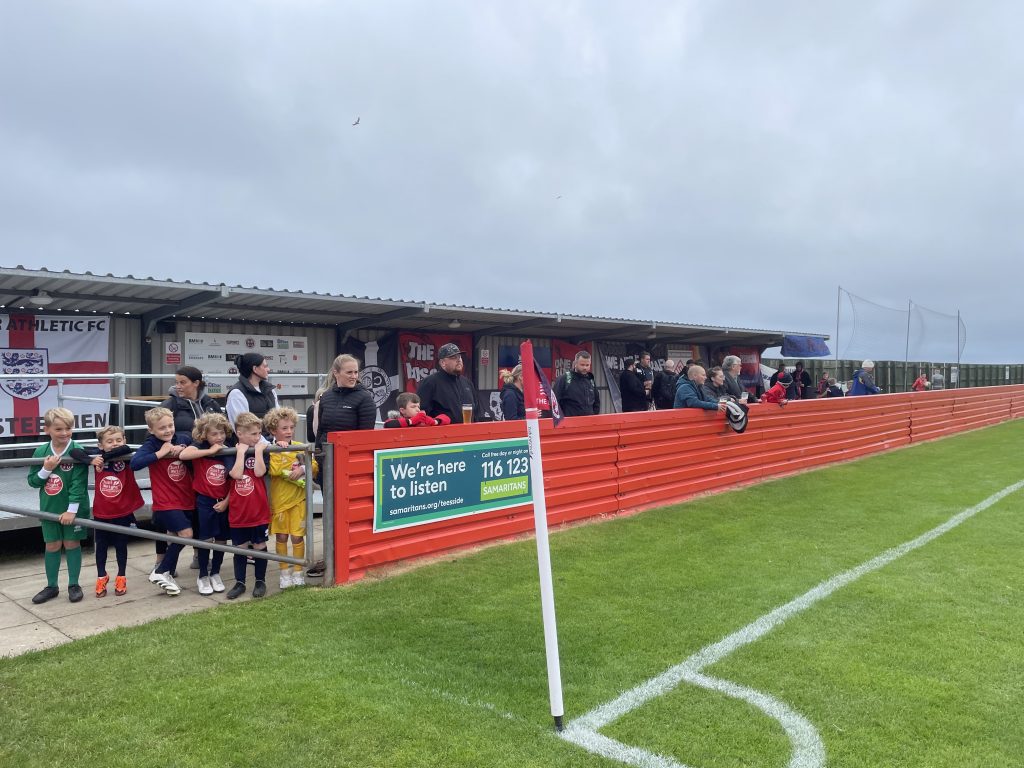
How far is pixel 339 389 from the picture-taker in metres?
5.64

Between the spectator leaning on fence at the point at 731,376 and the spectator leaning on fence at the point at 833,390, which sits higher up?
the spectator leaning on fence at the point at 731,376

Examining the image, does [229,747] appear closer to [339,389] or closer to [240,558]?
[240,558]

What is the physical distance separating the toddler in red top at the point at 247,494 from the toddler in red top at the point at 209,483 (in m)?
0.10

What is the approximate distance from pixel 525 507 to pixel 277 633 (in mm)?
2952

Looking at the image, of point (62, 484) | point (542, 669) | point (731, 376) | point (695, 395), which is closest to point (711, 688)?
point (542, 669)

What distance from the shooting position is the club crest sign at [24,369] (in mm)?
8969

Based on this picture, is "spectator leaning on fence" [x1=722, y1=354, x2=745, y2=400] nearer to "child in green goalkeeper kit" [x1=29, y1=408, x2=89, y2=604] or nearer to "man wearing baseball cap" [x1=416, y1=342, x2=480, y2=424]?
"man wearing baseball cap" [x1=416, y1=342, x2=480, y2=424]

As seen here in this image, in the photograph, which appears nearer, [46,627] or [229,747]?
[229,747]

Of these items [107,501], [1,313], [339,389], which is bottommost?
[107,501]

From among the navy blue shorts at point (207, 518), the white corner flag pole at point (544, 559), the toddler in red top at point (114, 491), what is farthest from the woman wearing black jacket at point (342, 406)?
the white corner flag pole at point (544, 559)

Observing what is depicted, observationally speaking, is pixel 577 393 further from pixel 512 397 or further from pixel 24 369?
pixel 24 369

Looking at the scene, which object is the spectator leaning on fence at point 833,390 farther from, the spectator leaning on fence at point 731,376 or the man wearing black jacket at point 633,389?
the spectator leaning on fence at point 731,376

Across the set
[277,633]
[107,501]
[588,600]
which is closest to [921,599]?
[588,600]

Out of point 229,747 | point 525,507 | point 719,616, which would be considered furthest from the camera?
point 525,507
